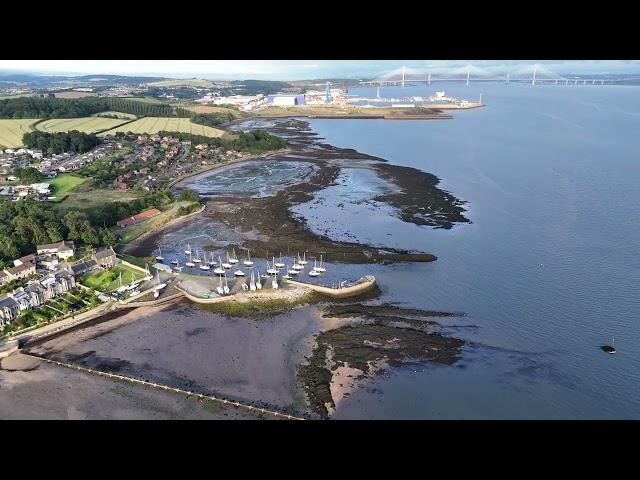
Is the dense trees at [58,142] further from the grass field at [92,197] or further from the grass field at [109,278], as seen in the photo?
the grass field at [109,278]

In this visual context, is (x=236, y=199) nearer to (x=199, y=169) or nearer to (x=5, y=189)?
(x=199, y=169)

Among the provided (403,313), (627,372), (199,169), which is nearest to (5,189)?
(199,169)

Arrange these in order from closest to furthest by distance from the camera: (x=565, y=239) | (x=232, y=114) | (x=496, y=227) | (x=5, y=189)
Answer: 1. (x=565, y=239)
2. (x=496, y=227)
3. (x=5, y=189)
4. (x=232, y=114)

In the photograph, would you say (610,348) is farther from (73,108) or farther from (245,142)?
(73,108)

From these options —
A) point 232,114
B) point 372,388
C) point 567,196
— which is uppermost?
point 232,114

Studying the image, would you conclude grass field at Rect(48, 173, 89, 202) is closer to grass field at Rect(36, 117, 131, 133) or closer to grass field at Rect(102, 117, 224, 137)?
grass field at Rect(102, 117, 224, 137)

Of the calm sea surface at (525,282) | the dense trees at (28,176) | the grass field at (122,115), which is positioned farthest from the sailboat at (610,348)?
the grass field at (122,115)
